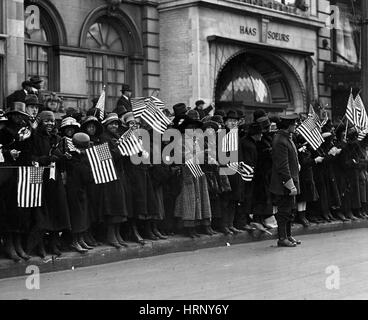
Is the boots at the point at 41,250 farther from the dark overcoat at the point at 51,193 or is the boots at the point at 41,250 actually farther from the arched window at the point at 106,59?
the arched window at the point at 106,59

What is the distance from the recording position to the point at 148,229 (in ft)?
39.1

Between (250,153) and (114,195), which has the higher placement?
(250,153)

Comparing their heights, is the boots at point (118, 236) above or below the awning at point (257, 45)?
below

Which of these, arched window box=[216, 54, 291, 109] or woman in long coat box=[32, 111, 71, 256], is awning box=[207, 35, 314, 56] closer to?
A: arched window box=[216, 54, 291, 109]

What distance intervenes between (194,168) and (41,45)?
7.99 m

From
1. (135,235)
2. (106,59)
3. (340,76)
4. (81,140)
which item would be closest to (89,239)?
(135,235)

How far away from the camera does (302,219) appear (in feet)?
48.4

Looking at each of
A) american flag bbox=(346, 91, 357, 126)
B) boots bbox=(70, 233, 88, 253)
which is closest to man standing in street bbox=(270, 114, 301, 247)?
american flag bbox=(346, 91, 357, 126)

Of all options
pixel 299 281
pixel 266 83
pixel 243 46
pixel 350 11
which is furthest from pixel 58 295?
pixel 350 11

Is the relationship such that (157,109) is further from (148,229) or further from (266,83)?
(266,83)

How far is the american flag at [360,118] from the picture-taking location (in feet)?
51.3

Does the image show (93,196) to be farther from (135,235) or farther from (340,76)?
(340,76)

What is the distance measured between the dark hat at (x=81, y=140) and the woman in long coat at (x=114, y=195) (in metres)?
0.63

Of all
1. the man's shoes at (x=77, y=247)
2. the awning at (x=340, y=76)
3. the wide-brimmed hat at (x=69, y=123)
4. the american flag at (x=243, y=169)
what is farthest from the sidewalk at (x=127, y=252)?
the awning at (x=340, y=76)
